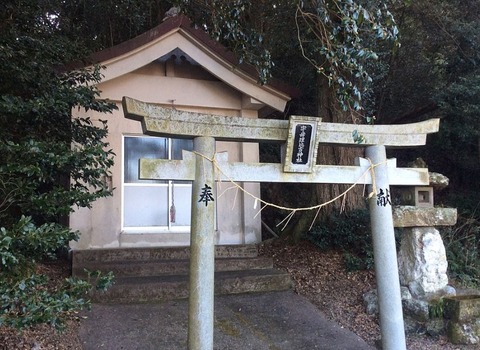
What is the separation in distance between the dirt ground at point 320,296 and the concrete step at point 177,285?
0.47 metres

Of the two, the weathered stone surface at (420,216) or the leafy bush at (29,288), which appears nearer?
the leafy bush at (29,288)

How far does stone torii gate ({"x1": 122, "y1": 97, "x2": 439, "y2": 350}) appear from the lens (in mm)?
4000

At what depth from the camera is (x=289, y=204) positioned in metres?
A: 11.9

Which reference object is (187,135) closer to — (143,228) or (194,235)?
(194,235)

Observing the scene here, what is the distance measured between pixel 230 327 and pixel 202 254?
6.34 feet

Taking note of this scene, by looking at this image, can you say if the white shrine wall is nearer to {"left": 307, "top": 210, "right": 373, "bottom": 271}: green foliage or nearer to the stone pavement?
{"left": 307, "top": 210, "right": 373, "bottom": 271}: green foliage

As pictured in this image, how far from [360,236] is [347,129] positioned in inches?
149

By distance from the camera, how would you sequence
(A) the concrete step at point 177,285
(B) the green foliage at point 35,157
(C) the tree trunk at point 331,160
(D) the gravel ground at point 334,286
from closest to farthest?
(B) the green foliage at point 35,157
(D) the gravel ground at point 334,286
(A) the concrete step at point 177,285
(C) the tree trunk at point 331,160

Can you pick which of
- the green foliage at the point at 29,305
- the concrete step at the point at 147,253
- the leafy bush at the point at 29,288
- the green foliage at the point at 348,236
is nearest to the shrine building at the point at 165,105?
the concrete step at the point at 147,253

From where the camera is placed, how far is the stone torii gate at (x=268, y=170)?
4000 millimetres

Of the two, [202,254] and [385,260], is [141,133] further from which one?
[385,260]

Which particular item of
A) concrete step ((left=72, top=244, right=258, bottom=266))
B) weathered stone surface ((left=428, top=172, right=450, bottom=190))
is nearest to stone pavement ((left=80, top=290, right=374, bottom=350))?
concrete step ((left=72, top=244, right=258, bottom=266))

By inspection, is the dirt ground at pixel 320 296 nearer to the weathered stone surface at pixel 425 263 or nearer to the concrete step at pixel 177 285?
the concrete step at pixel 177 285

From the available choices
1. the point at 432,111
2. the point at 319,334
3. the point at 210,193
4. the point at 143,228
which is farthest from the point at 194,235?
the point at 432,111
